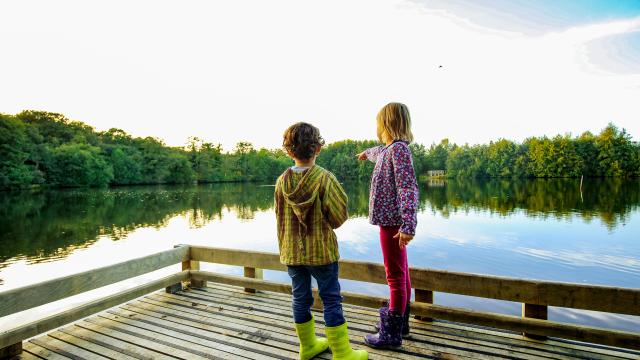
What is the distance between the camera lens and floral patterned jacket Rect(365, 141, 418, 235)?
2082mm

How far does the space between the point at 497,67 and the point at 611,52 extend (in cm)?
809

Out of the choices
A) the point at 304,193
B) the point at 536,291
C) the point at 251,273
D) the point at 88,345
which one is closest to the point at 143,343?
the point at 88,345

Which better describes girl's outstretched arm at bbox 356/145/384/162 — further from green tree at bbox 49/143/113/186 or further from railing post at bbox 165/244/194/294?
green tree at bbox 49/143/113/186

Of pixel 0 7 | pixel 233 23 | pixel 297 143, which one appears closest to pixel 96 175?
pixel 0 7

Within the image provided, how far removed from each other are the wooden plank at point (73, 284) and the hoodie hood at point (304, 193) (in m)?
2.07

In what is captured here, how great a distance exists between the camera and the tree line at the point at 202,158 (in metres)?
50.3

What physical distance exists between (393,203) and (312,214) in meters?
0.60

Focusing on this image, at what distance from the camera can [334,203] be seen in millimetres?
2018

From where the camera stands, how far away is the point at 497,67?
92.0 feet

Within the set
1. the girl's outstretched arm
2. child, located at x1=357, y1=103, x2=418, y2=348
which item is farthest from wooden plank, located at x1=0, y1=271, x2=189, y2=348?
the girl's outstretched arm

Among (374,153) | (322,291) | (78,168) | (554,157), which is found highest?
(554,157)

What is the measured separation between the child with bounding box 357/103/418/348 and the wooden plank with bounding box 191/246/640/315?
15.3 inches

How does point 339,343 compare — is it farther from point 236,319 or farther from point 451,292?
point 236,319

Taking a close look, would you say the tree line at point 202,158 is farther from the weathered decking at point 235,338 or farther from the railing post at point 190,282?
the weathered decking at point 235,338
